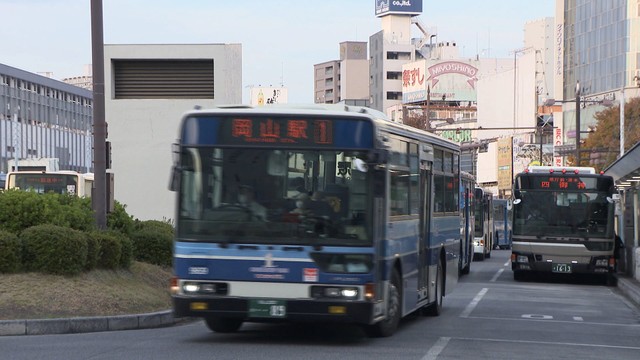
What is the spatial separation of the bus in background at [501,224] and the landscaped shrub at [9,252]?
1931 inches

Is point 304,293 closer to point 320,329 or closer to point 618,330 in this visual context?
point 320,329

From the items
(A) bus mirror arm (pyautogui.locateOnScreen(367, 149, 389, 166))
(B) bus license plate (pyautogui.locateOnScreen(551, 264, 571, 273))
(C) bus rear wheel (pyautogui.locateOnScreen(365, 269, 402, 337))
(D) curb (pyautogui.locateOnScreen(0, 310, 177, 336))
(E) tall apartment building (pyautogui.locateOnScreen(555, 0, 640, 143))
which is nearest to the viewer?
(A) bus mirror arm (pyautogui.locateOnScreen(367, 149, 389, 166))

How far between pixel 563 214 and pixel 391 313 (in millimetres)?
18351

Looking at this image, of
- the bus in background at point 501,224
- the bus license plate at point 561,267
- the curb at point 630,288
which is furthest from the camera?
the bus in background at point 501,224

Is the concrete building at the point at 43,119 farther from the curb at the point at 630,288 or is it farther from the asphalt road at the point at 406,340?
the asphalt road at the point at 406,340

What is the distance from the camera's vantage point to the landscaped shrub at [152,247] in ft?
70.4

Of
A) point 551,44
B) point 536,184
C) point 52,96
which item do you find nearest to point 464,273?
point 536,184

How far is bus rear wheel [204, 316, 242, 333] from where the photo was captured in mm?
15586

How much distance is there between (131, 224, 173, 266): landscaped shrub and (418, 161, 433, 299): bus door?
5658mm

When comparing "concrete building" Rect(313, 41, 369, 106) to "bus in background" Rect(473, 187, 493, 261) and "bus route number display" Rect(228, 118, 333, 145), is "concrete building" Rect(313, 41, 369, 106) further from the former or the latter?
"bus route number display" Rect(228, 118, 333, 145)

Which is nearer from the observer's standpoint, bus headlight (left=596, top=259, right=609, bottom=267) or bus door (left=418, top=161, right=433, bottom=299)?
bus door (left=418, top=161, right=433, bottom=299)

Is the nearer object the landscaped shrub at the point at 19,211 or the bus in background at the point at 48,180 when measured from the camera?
the landscaped shrub at the point at 19,211

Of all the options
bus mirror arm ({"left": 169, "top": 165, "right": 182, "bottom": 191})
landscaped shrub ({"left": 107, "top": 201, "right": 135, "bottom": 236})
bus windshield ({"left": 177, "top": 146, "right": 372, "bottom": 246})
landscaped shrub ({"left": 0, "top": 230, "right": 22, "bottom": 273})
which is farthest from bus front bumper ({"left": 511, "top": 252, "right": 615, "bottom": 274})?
bus mirror arm ({"left": 169, "top": 165, "right": 182, "bottom": 191})

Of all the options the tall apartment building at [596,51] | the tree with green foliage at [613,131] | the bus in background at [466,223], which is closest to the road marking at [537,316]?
the bus in background at [466,223]
